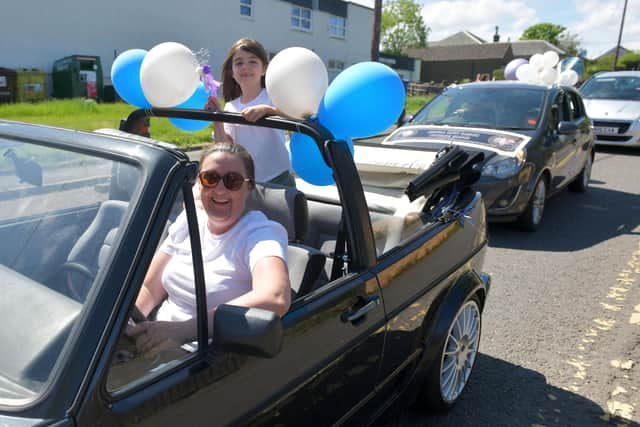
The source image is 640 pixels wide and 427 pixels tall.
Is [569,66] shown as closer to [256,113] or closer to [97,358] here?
[256,113]

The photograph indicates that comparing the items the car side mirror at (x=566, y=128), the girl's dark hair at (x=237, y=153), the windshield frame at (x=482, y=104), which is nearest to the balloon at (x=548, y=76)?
the windshield frame at (x=482, y=104)

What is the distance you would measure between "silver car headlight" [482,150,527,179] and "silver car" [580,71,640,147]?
838cm

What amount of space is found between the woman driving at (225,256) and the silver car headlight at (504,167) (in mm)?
4391

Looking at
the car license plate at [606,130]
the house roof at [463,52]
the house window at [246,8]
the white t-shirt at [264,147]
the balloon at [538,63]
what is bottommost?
the car license plate at [606,130]

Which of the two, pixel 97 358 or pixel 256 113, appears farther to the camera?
pixel 256 113

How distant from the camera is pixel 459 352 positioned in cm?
300

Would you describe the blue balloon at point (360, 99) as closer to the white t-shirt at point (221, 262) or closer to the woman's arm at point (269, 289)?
the white t-shirt at point (221, 262)

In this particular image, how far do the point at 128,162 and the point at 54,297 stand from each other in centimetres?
41

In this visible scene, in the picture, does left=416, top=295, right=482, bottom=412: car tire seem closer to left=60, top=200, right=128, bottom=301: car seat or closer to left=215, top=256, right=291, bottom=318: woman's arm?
left=215, top=256, right=291, bottom=318: woman's arm

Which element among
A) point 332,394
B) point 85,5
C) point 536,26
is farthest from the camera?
point 536,26

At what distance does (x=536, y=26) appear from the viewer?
96.2 meters

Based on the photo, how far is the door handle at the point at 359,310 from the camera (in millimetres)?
2059

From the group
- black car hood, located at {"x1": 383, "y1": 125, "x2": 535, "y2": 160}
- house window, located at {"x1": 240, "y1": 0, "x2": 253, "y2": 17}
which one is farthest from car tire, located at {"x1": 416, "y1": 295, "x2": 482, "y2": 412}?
house window, located at {"x1": 240, "y1": 0, "x2": 253, "y2": 17}

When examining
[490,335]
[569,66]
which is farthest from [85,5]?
[490,335]
